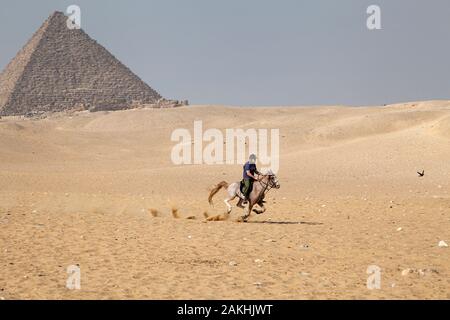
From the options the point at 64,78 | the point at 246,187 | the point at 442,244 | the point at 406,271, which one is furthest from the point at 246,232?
the point at 64,78

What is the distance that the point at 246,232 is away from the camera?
449 inches

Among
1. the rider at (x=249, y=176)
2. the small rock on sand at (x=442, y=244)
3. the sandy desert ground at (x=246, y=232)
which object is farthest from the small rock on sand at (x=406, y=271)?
the rider at (x=249, y=176)

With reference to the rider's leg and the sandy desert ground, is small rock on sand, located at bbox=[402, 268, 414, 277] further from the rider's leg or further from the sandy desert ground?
the rider's leg

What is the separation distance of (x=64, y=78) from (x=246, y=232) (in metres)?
102

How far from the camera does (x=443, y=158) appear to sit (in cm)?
2527

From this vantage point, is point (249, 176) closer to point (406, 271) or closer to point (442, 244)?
point (442, 244)

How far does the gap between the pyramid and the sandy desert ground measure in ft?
252

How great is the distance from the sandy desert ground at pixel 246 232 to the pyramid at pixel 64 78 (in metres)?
76.8

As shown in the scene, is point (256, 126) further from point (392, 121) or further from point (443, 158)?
point (443, 158)

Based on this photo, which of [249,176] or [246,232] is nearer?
[246,232]

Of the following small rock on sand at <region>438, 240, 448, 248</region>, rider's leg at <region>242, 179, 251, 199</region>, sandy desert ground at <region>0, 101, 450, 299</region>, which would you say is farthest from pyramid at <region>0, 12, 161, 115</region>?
small rock on sand at <region>438, 240, 448, 248</region>

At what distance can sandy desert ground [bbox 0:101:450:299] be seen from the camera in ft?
24.1

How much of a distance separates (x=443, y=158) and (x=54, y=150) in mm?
23721
